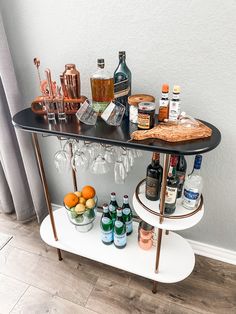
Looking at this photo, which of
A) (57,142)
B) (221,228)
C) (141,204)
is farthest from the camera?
(57,142)

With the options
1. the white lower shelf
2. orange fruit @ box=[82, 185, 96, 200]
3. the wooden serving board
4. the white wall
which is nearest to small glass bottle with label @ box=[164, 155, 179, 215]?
the wooden serving board

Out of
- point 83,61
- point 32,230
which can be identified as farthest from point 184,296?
point 83,61

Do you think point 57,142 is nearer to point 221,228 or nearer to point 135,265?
point 135,265

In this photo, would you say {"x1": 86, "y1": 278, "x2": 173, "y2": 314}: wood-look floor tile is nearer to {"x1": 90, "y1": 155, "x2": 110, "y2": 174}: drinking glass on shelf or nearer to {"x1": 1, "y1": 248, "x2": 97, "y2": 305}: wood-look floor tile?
{"x1": 1, "y1": 248, "x2": 97, "y2": 305}: wood-look floor tile

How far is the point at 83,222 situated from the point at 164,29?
1.18 meters

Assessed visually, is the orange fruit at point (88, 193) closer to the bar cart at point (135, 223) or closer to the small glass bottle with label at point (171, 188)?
the bar cart at point (135, 223)

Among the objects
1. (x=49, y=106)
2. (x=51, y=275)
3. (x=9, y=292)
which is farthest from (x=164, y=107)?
(x=9, y=292)

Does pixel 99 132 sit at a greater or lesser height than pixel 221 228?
greater

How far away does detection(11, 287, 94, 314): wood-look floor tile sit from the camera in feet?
4.48

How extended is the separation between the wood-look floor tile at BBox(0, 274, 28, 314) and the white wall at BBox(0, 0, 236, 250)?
3.42 ft

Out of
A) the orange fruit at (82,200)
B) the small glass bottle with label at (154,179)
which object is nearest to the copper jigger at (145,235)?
the small glass bottle with label at (154,179)

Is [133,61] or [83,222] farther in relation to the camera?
[83,222]

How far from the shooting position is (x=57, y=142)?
1.66 m

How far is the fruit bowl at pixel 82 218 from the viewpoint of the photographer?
150 cm
